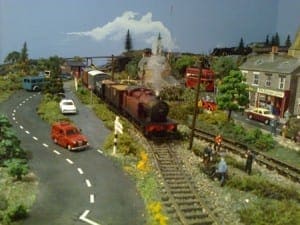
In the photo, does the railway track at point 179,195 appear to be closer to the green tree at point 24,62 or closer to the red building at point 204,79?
the red building at point 204,79

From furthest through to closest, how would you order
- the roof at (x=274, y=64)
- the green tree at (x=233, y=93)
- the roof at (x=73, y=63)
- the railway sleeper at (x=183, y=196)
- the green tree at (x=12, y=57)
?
the roof at (x=73, y=63) < the green tree at (x=12, y=57) < the roof at (x=274, y=64) < the green tree at (x=233, y=93) < the railway sleeper at (x=183, y=196)

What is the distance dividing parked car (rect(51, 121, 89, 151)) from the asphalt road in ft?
1.07

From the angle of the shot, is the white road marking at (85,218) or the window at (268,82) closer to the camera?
the white road marking at (85,218)

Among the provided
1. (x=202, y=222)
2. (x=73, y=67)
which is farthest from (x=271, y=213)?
(x=73, y=67)

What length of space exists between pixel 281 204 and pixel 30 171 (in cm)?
927

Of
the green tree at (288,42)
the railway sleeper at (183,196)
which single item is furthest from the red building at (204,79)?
the railway sleeper at (183,196)

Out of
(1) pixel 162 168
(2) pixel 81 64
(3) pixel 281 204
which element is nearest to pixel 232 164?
(1) pixel 162 168

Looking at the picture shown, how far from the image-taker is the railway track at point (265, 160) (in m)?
17.5

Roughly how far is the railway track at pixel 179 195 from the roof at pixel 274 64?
1427 centimetres

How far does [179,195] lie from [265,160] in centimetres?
634

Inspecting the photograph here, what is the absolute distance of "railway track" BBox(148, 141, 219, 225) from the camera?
1260cm

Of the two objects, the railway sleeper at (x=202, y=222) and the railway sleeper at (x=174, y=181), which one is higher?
the railway sleeper at (x=174, y=181)

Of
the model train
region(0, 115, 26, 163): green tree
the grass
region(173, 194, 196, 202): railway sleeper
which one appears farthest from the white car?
region(173, 194, 196, 202): railway sleeper

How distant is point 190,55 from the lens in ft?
139
